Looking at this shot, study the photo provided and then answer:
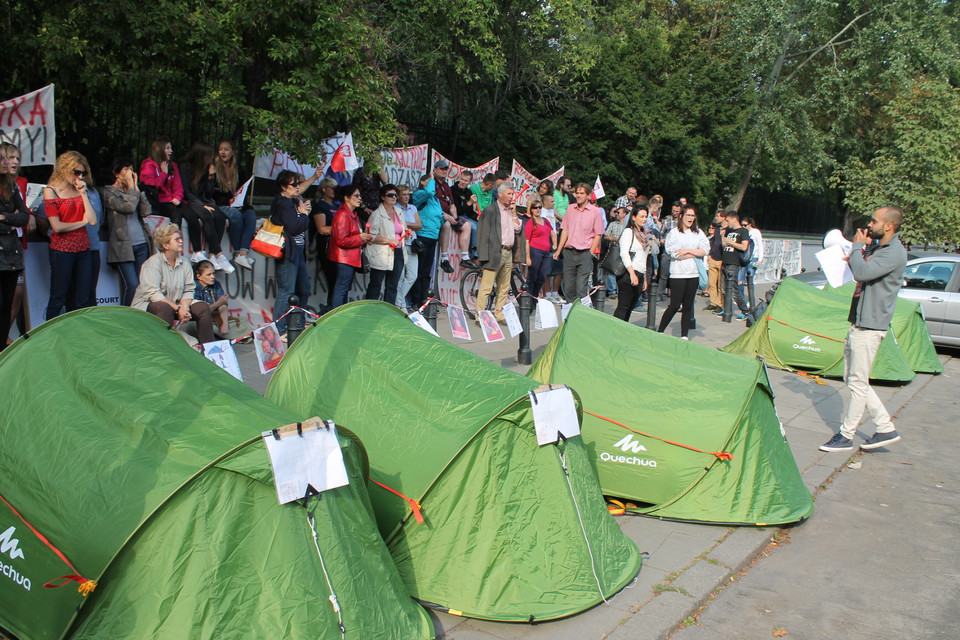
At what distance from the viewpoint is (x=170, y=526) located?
3234 millimetres

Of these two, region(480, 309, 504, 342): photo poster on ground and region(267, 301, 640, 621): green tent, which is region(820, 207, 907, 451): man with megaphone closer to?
region(480, 309, 504, 342): photo poster on ground

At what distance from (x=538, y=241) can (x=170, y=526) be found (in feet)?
33.1

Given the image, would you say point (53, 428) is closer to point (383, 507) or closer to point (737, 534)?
point (383, 507)

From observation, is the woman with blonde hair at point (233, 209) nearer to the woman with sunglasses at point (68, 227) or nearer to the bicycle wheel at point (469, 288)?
the woman with sunglasses at point (68, 227)

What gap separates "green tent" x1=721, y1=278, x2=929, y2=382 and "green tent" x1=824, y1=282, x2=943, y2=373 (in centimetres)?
42

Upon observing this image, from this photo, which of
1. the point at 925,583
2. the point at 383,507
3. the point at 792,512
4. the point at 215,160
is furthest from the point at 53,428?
the point at 215,160

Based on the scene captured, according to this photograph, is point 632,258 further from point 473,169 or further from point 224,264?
point 224,264

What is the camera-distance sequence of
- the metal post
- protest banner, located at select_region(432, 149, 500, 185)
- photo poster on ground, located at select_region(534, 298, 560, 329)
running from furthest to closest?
the metal post, protest banner, located at select_region(432, 149, 500, 185), photo poster on ground, located at select_region(534, 298, 560, 329)

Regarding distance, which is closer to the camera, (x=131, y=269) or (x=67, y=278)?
(x=67, y=278)

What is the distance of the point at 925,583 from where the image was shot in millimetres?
4988

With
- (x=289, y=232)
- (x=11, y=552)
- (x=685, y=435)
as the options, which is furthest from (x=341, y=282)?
(x=11, y=552)

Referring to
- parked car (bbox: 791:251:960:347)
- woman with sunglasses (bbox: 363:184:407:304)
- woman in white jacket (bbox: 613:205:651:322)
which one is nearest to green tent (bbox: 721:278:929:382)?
woman in white jacket (bbox: 613:205:651:322)

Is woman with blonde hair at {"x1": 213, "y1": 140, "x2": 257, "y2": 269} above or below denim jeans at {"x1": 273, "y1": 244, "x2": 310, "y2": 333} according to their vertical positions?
above

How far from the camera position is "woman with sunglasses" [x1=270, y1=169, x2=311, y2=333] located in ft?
31.4
